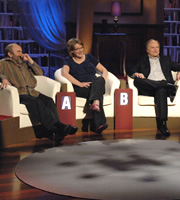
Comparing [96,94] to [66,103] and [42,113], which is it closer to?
[66,103]

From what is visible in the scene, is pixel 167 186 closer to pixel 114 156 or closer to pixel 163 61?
pixel 114 156

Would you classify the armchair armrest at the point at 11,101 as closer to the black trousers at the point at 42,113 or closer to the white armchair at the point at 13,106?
the white armchair at the point at 13,106

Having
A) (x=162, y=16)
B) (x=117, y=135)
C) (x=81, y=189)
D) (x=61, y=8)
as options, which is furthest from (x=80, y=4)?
(x=81, y=189)

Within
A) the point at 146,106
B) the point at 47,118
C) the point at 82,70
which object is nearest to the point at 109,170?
the point at 47,118

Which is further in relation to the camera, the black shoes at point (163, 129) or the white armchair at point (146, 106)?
the white armchair at point (146, 106)

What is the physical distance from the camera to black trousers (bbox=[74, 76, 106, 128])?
5.64 meters

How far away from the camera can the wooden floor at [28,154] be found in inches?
139

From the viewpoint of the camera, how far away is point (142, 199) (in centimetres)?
338

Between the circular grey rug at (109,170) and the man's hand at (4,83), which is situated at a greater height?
the man's hand at (4,83)

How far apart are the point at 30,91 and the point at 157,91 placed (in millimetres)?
1471

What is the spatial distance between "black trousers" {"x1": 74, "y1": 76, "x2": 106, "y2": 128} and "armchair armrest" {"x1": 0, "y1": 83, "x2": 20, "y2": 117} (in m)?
0.88

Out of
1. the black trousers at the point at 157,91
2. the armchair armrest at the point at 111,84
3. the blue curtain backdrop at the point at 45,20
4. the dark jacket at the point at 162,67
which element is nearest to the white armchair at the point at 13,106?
the armchair armrest at the point at 111,84

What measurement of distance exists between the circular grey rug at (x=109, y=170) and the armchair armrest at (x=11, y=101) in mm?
597

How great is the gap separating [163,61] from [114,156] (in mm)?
2049
